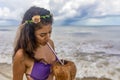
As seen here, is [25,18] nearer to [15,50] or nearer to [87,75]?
[15,50]

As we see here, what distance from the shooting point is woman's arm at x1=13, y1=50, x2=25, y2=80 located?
2936mm

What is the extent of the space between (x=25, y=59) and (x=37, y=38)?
0.71 feet

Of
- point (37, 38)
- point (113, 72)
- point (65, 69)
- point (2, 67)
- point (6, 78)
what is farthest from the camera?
point (2, 67)

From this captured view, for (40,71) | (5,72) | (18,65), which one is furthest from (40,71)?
(5,72)

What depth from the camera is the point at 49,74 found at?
118 inches

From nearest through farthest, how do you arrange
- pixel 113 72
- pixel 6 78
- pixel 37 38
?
pixel 37 38 < pixel 6 78 < pixel 113 72

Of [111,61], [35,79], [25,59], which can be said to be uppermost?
[25,59]

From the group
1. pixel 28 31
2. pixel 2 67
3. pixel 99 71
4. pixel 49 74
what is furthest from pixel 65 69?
pixel 2 67

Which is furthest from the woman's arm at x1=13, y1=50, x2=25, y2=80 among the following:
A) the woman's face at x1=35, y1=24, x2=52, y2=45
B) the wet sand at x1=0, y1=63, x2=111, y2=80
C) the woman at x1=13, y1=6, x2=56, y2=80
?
the wet sand at x1=0, y1=63, x2=111, y2=80

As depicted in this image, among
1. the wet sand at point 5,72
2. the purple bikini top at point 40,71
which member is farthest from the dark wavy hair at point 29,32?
the wet sand at point 5,72

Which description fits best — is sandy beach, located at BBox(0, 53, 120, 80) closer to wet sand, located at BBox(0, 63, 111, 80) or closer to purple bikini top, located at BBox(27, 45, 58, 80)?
wet sand, located at BBox(0, 63, 111, 80)

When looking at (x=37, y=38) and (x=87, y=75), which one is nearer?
(x=37, y=38)

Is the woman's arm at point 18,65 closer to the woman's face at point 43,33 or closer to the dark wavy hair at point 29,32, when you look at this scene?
the dark wavy hair at point 29,32

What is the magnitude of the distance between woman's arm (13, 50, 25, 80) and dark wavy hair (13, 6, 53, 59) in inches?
2.6
